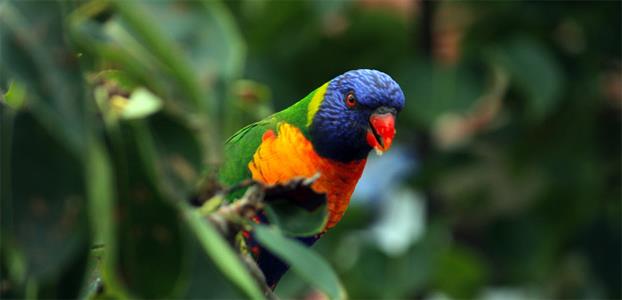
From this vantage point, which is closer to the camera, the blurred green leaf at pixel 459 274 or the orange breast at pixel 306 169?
the orange breast at pixel 306 169

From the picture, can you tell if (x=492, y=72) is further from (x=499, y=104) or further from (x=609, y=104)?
(x=609, y=104)

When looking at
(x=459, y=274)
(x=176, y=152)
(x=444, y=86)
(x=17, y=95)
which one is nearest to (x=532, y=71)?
(x=444, y=86)

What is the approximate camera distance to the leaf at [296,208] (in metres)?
0.25

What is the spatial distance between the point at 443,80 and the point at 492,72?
0.25 ft

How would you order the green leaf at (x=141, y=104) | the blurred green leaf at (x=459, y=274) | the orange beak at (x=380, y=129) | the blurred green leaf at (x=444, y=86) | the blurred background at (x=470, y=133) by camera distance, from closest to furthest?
the orange beak at (x=380, y=129) < the green leaf at (x=141, y=104) < the blurred background at (x=470, y=133) < the blurred green leaf at (x=444, y=86) < the blurred green leaf at (x=459, y=274)

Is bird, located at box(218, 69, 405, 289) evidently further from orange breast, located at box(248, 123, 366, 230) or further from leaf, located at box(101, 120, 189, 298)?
leaf, located at box(101, 120, 189, 298)

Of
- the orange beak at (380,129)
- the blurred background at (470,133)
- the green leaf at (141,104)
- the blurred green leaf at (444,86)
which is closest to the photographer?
the orange beak at (380,129)

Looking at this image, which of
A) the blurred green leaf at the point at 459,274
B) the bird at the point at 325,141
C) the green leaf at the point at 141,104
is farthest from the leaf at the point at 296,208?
the blurred green leaf at the point at 459,274

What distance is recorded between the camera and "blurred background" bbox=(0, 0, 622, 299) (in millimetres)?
1291

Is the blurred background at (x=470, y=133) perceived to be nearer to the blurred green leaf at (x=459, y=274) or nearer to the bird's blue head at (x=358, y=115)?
the blurred green leaf at (x=459, y=274)

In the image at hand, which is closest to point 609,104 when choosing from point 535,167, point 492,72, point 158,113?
point 535,167

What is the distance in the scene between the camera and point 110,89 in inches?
12.3

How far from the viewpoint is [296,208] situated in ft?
0.86

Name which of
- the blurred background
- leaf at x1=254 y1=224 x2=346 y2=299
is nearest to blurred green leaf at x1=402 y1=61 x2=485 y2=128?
the blurred background
